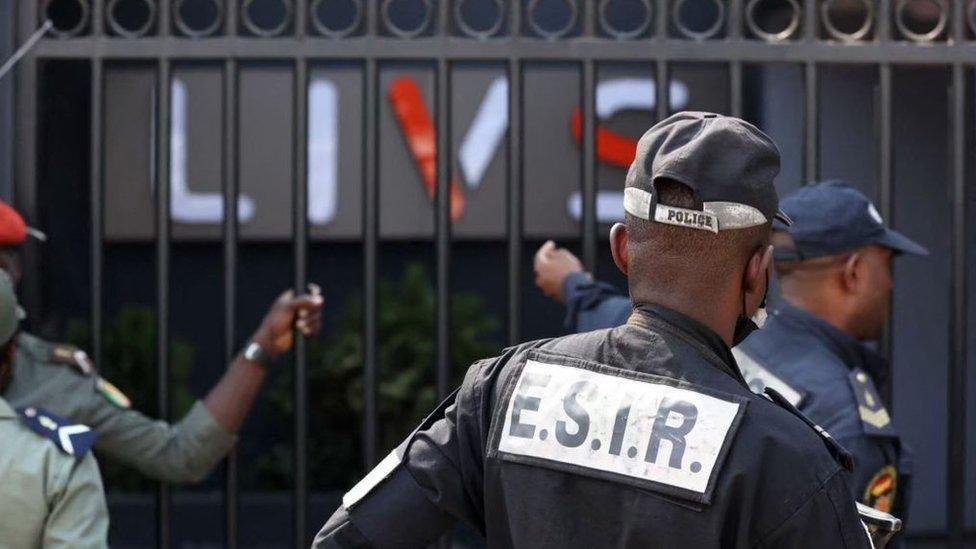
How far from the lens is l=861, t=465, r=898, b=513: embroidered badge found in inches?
118

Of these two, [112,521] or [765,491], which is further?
[112,521]

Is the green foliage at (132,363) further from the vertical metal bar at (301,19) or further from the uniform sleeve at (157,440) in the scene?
the vertical metal bar at (301,19)

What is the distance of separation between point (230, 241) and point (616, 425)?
198cm

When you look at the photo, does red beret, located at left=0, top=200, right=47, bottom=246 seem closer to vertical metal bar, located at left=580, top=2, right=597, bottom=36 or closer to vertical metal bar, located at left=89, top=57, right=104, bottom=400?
vertical metal bar, located at left=89, top=57, right=104, bottom=400

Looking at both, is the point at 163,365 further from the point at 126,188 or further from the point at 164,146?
the point at 126,188

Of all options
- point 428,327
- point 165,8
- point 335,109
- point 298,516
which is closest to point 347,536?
point 298,516

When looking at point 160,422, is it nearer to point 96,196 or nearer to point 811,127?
point 96,196

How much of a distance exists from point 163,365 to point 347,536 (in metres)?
1.88

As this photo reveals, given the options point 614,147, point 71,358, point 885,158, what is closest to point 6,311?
point 71,358

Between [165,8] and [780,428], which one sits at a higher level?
[165,8]

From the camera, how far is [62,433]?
10.1 ft

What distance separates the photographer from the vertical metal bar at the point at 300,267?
3.80 meters

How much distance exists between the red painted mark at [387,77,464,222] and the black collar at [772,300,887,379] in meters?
4.64

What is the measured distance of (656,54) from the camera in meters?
3.81
